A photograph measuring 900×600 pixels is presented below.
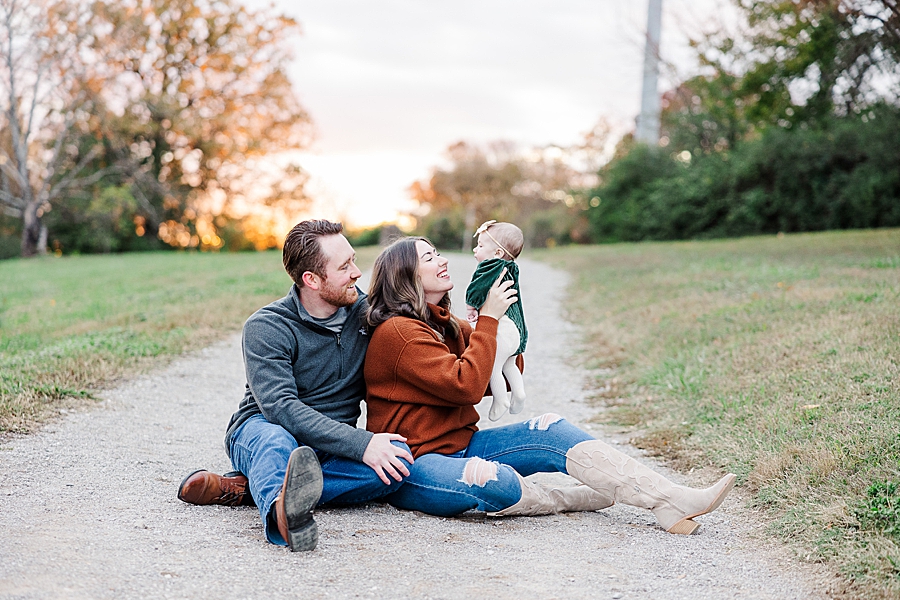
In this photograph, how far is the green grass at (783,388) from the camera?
11.1ft

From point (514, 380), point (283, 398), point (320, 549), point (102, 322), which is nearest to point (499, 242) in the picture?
point (514, 380)

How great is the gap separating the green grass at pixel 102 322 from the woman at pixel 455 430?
7.94 feet

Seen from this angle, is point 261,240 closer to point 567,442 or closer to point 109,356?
point 109,356

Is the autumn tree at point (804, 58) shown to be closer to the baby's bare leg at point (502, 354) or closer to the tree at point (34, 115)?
the baby's bare leg at point (502, 354)

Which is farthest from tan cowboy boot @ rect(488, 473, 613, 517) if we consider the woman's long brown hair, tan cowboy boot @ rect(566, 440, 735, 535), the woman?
the woman's long brown hair

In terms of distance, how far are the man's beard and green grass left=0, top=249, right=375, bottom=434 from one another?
87.8 inches

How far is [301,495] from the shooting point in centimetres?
301

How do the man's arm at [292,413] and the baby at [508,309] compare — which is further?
the baby at [508,309]

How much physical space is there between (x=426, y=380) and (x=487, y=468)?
461 millimetres

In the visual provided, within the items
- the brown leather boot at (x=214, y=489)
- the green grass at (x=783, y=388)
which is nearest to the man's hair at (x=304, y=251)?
the brown leather boot at (x=214, y=489)

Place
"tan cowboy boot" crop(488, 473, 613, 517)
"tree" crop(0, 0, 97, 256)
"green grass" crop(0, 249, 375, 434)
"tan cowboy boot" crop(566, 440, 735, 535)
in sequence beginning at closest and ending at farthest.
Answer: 1. "tan cowboy boot" crop(566, 440, 735, 535)
2. "tan cowboy boot" crop(488, 473, 613, 517)
3. "green grass" crop(0, 249, 375, 434)
4. "tree" crop(0, 0, 97, 256)

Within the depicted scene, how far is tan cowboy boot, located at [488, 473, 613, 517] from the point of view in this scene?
362cm

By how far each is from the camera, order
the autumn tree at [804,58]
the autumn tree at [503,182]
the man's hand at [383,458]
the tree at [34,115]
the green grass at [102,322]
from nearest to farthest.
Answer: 1. the man's hand at [383,458]
2. the green grass at [102,322]
3. the autumn tree at [804,58]
4. the tree at [34,115]
5. the autumn tree at [503,182]

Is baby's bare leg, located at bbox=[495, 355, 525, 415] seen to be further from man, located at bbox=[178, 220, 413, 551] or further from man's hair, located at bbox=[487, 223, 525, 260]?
man, located at bbox=[178, 220, 413, 551]
